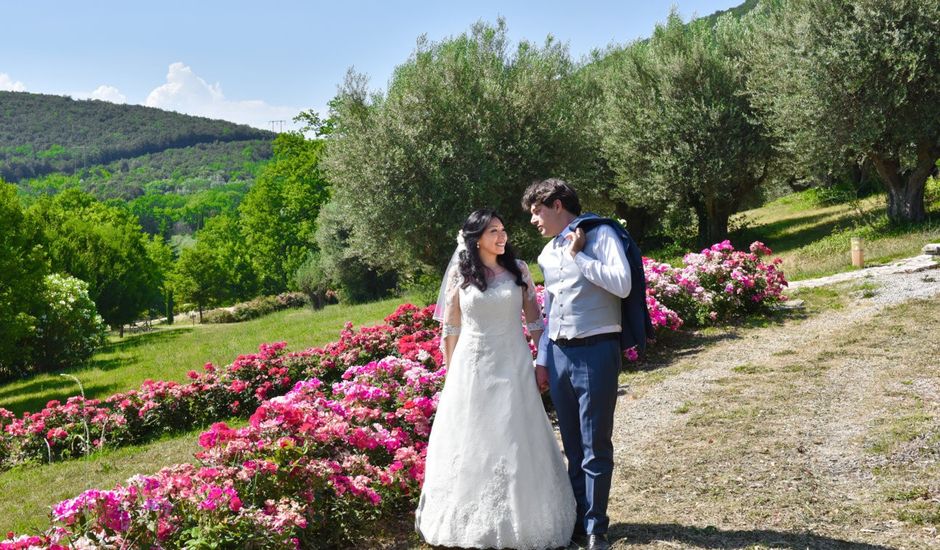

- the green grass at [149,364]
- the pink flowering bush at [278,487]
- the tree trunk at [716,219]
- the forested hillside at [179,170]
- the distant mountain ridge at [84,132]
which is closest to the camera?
the pink flowering bush at [278,487]

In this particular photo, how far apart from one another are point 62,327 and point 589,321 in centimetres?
2487

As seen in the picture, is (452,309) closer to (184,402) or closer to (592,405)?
(592,405)

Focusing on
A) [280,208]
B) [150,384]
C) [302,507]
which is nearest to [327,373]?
[150,384]

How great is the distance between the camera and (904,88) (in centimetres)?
1844

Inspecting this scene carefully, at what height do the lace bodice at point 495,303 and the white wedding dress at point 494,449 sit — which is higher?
the lace bodice at point 495,303

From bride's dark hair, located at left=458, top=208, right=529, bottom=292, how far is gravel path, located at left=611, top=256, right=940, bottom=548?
6.11 ft

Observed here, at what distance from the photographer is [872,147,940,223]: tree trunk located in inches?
772

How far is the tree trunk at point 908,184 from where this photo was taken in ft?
64.3

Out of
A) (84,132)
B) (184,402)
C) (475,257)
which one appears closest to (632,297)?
(475,257)

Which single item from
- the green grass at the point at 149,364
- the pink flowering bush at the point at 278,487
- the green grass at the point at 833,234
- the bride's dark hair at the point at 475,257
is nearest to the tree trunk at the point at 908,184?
the green grass at the point at 833,234

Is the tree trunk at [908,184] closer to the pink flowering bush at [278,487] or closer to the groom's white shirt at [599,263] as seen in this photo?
the pink flowering bush at [278,487]

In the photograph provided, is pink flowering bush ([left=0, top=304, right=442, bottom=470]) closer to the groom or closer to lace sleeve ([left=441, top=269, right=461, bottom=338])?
lace sleeve ([left=441, top=269, right=461, bottom=338])

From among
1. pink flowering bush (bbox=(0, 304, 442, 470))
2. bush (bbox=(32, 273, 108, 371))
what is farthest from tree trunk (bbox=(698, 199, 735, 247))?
bush (bbox=(32, 273, 108, 371))

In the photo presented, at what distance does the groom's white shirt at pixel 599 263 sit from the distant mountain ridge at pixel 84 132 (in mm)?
173280
